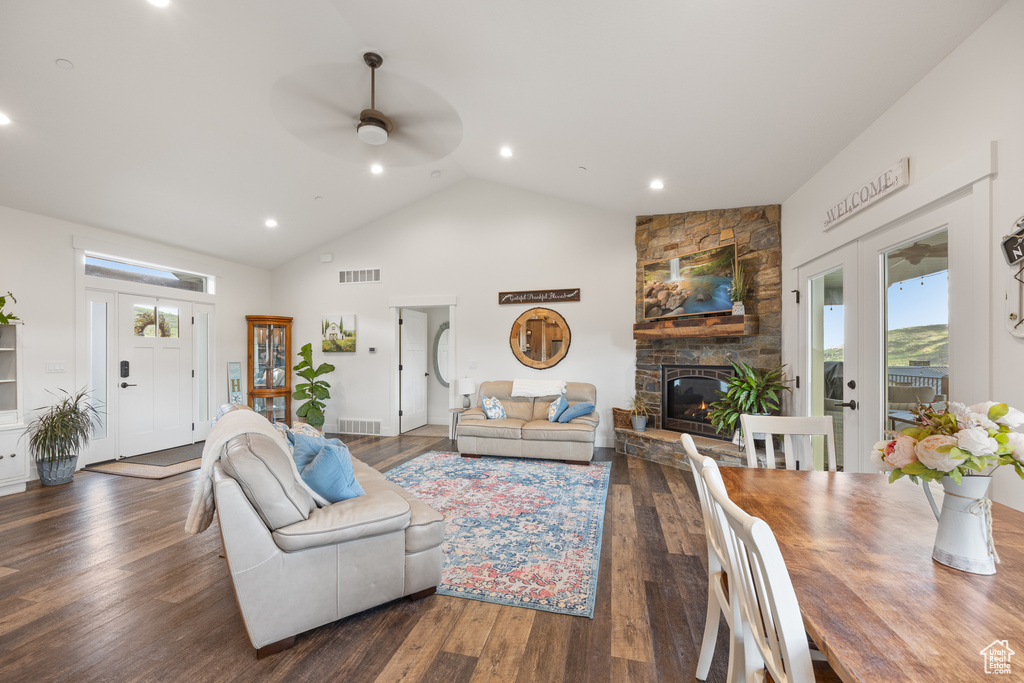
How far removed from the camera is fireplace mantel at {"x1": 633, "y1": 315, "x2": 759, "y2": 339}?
4324mm

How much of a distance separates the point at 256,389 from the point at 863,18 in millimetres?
7392

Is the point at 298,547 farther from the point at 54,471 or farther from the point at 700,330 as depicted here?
the point at 700,330

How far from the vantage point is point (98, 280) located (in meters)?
4.77

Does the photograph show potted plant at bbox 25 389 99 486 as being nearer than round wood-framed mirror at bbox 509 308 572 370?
Yes

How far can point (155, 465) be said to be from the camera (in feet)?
15.5

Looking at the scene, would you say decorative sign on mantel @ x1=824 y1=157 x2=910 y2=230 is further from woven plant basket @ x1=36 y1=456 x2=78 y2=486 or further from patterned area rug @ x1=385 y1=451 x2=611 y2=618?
woven plant basket @ x1=36 y1=456 x2=78 y2=486

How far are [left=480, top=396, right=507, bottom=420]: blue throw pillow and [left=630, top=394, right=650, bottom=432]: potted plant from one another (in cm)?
161

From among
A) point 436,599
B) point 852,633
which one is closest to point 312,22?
point 436,599

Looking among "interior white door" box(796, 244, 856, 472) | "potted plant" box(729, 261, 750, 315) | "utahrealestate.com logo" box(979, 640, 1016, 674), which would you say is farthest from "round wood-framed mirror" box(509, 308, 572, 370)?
"utahrealestate.com logo" box(979, 640, 1016, 674)

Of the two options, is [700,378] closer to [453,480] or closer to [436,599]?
[453,480]

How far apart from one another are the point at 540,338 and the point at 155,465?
15.3 ft

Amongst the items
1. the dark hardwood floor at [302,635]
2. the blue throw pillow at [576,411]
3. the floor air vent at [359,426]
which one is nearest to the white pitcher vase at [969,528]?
the dark hardwood floor at [302,635]

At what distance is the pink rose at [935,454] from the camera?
999 mm

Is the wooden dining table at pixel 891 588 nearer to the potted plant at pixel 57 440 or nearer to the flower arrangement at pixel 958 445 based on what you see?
the flower arrangement at pixel 958 445
